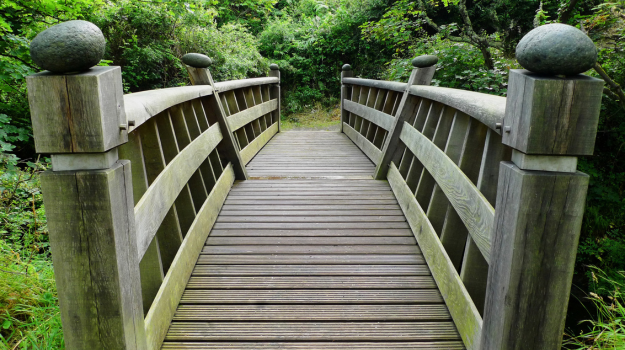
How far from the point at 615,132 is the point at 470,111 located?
4.61m

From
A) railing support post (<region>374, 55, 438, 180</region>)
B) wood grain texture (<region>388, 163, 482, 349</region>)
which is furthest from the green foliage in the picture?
wood grain texture (<region>388, 163, 482, 349</region>)

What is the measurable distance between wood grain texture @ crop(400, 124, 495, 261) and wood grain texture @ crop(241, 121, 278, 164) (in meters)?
2.28

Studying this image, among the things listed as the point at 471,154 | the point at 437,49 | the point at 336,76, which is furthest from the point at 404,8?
the point at 471,154

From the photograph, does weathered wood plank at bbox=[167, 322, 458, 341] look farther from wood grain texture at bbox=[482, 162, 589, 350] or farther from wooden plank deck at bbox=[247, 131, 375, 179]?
wooden plank deck at bbox=[247, 131, 375, 179]

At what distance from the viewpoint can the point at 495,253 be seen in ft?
4.65

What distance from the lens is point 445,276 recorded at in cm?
210

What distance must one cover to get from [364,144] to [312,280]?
3.30 m

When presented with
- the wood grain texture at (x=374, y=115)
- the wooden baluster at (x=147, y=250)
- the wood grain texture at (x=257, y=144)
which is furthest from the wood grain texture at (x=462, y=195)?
the wood grain texture at (x=257, y=144)

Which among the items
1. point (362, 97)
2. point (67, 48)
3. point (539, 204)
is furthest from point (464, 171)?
point (362, 97)

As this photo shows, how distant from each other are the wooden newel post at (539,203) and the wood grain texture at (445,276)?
0.27m

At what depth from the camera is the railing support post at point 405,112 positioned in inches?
132

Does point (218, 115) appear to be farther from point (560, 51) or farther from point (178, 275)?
point (560, 51)

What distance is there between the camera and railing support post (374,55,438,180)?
3.36m

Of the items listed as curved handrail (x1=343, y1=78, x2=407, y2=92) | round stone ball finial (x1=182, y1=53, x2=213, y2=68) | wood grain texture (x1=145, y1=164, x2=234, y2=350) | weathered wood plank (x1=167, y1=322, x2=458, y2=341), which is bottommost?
weathered wood plank (x1=167, y1=322, x2=458, y2=341)
